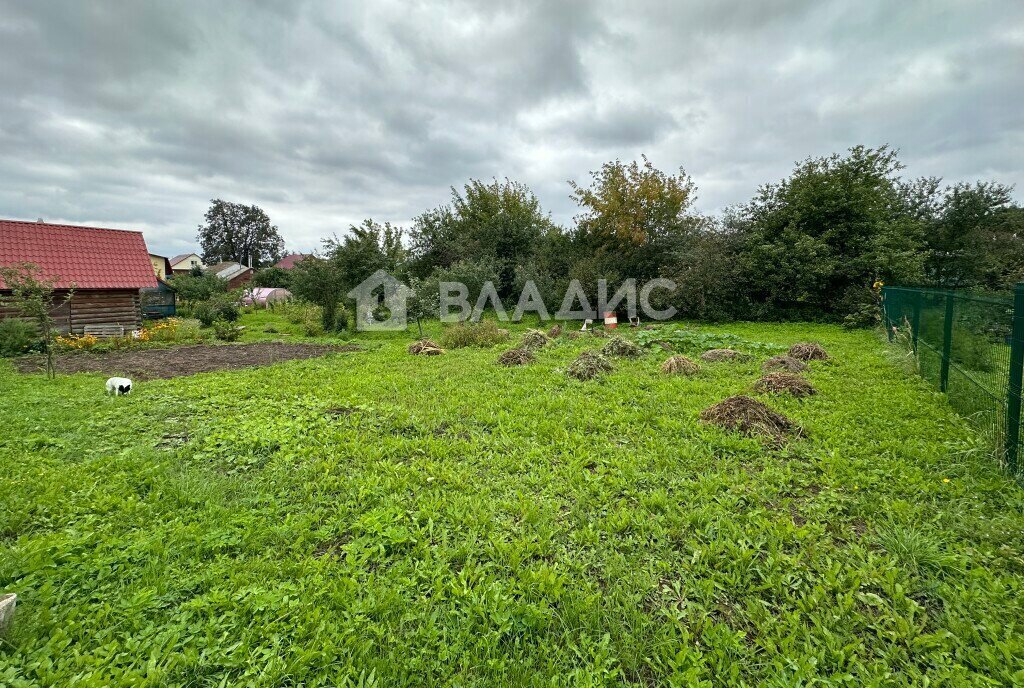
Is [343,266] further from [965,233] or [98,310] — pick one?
[965,233]

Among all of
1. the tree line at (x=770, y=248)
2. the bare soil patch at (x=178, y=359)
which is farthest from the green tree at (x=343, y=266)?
the bare soil patch at (x=178, y=359)

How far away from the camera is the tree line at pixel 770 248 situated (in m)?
13.1

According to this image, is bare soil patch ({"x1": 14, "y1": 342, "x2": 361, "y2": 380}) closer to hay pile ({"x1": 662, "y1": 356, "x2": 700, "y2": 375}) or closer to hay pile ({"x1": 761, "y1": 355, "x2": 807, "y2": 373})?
hay pile ({"x1": 662, "y1": 356, "x2": 700, "y2": 375})

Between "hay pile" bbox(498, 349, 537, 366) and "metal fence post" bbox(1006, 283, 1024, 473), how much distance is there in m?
5.69

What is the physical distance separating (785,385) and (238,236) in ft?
223

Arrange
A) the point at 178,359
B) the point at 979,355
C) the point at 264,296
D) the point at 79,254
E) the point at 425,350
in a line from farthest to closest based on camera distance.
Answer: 1. the point at 264,296
2. the point at 79,254
3. the point at 425,350
4. the point at 178,359
5. the point at 979,355

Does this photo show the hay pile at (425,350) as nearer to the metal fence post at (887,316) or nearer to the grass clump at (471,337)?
the grass clump at (471,337)

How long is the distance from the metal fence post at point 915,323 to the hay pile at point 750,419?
3773 millimetres

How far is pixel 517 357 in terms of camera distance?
7.75 meters

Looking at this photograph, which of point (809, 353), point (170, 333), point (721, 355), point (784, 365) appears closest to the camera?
point (784, 365)

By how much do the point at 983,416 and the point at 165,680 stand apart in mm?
6031

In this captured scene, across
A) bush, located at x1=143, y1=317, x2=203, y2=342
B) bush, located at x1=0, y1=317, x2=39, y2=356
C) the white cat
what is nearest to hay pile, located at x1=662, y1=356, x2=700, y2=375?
the white cat

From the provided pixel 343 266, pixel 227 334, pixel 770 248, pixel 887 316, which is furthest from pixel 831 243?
pixel 227 334

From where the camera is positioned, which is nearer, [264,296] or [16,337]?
[16,337]
